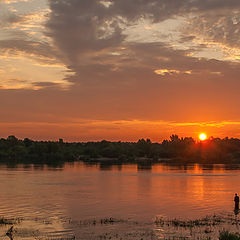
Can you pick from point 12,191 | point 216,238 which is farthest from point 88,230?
point 12,191

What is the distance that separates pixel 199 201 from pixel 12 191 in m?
41.9

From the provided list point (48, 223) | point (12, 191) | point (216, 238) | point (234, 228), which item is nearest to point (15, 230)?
point (48, 223)

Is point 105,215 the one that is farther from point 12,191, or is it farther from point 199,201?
point 12,191

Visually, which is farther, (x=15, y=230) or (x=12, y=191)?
(x=12, y=191)

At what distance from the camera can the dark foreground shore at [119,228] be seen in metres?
42.6

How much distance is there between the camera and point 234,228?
4762 cm

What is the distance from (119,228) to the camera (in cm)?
4722

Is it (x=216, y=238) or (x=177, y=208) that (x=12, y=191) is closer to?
(x=177, y=208)

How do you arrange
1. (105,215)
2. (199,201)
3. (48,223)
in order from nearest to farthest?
(48,223), (105,215), (199,201)

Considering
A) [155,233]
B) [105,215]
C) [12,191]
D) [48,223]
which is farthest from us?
[12,191]

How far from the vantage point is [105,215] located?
5738cm

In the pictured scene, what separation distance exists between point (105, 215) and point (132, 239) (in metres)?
16.7

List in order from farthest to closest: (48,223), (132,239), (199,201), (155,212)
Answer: (199,201)
(155,212)
(48,223)
(132,239)

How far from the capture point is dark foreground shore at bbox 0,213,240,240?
42594 millimetres
